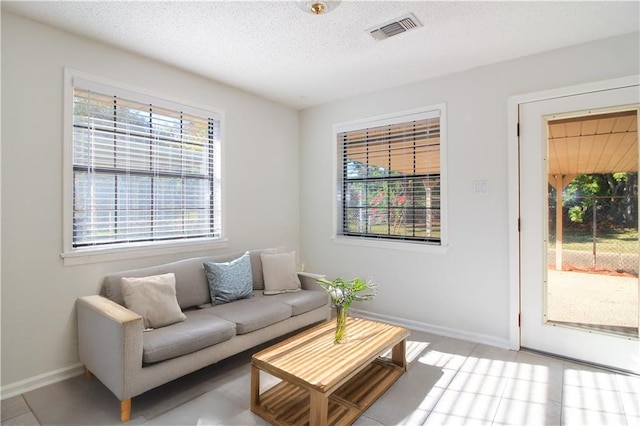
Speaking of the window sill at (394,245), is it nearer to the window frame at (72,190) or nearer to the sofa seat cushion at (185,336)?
the window frame at (72,190)

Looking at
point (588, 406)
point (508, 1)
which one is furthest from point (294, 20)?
point (588, 406)

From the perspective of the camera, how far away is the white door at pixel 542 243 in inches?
110

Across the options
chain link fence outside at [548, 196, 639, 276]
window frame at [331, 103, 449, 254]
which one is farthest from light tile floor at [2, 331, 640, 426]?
window frame at [331, 103, 449, 254]

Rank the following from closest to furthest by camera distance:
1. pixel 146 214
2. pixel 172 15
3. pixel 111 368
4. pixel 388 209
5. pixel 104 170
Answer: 1. pixel 111 368
2. pixel 172 15
3. pixel 104 170
4. pixel 146 214
5. pixel 388 209

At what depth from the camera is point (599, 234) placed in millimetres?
2779

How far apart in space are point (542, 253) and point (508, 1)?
6.61 ft

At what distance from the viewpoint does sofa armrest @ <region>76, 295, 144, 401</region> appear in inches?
81.0

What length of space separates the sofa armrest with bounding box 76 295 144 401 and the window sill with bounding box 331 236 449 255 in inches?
99.7

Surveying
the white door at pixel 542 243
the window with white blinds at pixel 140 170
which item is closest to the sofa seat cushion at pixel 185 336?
the window with white blinds at pixel 140 170

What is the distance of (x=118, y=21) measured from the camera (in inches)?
96.2

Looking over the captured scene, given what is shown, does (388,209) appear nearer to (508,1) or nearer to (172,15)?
(508,1)

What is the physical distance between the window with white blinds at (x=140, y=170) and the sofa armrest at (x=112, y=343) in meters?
0.64

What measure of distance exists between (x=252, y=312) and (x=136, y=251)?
115 centimetres

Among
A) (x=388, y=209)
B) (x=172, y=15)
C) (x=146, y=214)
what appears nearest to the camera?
(x=172, y=15)
